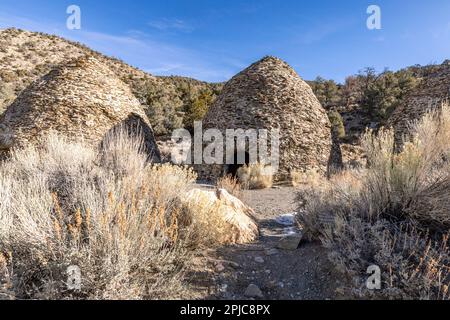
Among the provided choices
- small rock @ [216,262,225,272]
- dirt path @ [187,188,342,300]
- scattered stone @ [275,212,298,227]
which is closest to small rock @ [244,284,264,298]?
dirt path @ [187,188,342,300]

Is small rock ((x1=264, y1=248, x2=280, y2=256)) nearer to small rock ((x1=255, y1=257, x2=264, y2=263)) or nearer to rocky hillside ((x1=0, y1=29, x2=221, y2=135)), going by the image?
small rock ((x1=255, y1=257, x2=264, y2=263))

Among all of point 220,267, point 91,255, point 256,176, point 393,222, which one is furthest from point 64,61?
point 393,222

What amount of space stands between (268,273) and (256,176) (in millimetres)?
6395

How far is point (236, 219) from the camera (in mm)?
4355

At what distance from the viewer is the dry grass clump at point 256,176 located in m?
9.42

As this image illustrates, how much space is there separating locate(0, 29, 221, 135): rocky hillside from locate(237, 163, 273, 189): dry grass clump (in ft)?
34.8

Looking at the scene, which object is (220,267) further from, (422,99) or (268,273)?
(422,99)

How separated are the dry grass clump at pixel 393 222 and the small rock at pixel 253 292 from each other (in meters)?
0.76

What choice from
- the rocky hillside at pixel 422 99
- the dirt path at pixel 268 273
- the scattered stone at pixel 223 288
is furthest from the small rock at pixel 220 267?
the rocky hillside at pixel 422 99

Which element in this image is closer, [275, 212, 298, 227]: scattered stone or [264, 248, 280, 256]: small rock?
[264, 248, 280, 256]: small rock

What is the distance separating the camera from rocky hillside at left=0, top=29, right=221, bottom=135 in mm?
20406

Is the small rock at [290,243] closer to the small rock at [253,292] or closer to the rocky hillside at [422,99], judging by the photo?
the small rock at [253,292]

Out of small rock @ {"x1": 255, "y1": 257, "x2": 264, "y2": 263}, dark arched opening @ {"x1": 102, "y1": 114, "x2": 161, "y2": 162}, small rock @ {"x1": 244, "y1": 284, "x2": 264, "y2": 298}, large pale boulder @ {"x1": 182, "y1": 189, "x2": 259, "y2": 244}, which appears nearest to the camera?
small rock @ {"x1": 244, "y1": 284, "x2": 264, "y2": 298}
